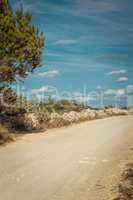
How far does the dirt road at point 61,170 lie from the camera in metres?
9.14

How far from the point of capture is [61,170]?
11.9 m

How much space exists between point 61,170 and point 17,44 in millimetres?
12939

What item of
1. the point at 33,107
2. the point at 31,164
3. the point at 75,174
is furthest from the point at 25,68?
the point at 75,174

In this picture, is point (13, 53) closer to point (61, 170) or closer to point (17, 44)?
point (17, 44)

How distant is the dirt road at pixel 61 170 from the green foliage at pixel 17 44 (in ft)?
20.8

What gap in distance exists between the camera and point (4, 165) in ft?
40.9

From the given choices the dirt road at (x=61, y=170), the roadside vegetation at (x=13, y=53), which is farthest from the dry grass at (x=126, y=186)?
the roadside vegetation at (x=13, y=53)

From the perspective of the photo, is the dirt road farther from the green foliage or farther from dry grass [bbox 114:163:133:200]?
the green foliage

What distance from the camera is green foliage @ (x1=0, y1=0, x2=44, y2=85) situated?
2275cm

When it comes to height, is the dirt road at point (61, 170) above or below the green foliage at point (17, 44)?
below

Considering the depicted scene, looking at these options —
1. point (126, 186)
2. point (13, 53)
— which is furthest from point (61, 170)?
point (13, 53)

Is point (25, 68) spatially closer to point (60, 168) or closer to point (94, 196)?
point (60, 168)

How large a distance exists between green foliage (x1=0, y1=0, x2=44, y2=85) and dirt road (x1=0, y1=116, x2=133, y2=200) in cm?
634

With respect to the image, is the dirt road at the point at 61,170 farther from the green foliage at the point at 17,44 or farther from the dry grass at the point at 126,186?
the green foliage at the point at 17,44
